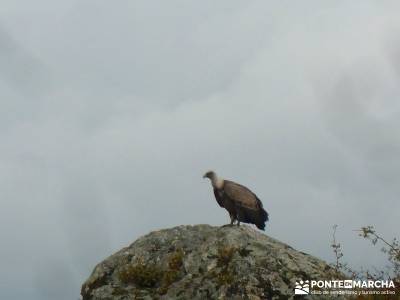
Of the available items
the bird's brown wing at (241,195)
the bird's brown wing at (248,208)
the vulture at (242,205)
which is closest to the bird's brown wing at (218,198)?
the vulture at (242,205)

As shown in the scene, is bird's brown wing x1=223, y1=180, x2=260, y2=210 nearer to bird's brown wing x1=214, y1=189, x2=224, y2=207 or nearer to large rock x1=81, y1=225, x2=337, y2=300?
bird's brown wing x1=214, y1=189, x2=224, y2=207

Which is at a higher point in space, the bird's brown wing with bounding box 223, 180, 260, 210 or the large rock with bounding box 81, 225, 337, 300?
the bird's brown wing with bounding box 223, 180, 260, 210

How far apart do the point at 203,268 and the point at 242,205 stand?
529 centimetres

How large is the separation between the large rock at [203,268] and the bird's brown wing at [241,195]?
3737mm

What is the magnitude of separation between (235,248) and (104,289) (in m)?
2.50

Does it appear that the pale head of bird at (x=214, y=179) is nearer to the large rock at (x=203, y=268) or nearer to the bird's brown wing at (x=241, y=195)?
the bird's brown wing at (x=241, y=195)

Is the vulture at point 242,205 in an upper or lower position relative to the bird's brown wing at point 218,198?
lower

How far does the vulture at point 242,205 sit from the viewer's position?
16.5 m

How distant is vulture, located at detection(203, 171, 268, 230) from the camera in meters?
16.5

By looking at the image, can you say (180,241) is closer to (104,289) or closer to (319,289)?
(104,289)

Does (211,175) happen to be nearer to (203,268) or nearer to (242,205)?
(242,205)

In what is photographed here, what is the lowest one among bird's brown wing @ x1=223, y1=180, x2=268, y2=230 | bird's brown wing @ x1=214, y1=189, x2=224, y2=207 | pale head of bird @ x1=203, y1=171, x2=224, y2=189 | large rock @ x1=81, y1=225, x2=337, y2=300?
large rock @ x1=81, y1=225, x2=337, y2=300

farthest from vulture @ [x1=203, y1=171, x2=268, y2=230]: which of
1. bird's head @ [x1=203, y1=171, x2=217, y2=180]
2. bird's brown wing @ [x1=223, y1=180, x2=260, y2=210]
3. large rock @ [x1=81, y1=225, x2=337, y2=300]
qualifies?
large rock @ [x1=81, y1=225, x2=337, y2=300]

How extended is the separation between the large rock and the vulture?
3732 millimetres
